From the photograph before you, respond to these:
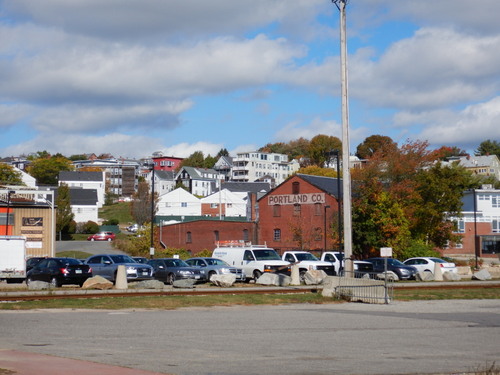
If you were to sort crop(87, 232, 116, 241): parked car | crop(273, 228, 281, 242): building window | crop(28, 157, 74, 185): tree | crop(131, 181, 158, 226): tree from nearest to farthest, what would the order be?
crop(273, 228, 281, 242): building window, crop(87, 232, 116, 241): parked car, crop(131, 181, 158, 226): tree, crop(28, 157, 74, 185): tree

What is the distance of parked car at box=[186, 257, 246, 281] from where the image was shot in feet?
122

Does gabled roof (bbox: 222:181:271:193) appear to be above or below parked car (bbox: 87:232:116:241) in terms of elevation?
above

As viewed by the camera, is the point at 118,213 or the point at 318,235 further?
the point at 118,213

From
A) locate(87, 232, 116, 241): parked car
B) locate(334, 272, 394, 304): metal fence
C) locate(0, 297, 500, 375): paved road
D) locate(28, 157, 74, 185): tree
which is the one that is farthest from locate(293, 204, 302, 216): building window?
locate(28, 157, 74, 185): tree

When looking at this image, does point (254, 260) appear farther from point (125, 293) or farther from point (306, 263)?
point (125, 293)

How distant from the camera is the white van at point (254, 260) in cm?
3778

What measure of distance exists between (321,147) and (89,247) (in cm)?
7398

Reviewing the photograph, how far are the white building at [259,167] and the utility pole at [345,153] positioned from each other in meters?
145

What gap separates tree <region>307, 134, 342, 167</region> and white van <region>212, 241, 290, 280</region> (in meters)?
106

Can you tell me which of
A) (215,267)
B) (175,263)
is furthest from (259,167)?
(215,267)

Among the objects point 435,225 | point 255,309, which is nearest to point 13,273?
point 255,309

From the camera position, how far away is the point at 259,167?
586 ft

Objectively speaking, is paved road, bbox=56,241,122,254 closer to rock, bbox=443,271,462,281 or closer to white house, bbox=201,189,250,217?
white house, bbox=201,189,250,217

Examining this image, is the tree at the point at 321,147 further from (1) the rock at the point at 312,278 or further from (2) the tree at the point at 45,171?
(1) the rock at the point at 312,278
